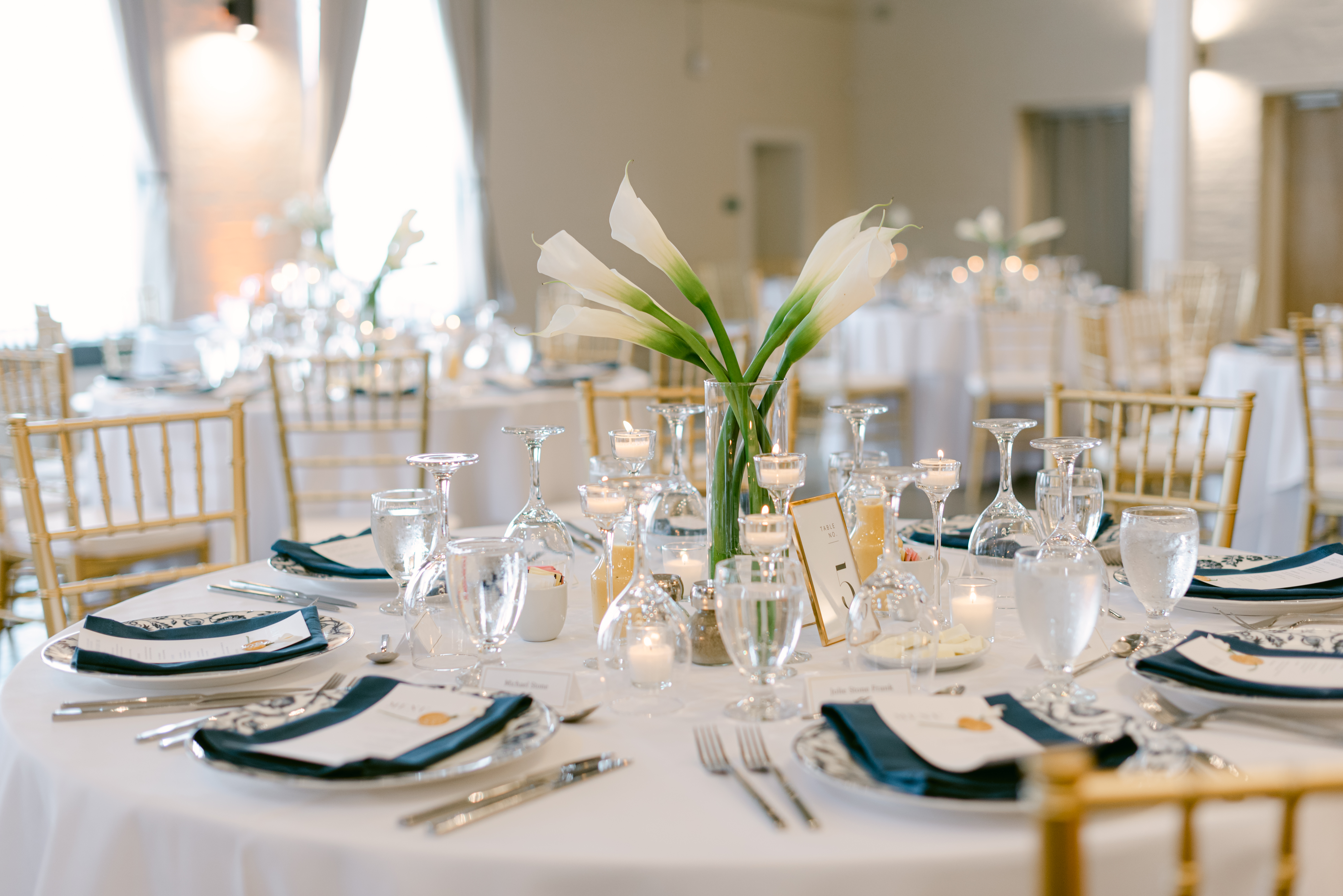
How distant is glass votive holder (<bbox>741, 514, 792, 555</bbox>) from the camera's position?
4.01 feet

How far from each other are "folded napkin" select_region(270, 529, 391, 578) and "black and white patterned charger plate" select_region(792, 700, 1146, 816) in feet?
2.77

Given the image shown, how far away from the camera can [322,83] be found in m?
8.26

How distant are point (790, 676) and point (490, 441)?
8.05ft

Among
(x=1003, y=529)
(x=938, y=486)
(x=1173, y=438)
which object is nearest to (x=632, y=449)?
(x=938, y=486)

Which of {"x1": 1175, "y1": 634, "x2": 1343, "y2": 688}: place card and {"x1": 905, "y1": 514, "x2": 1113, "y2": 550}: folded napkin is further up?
{"x1": 905, "y1": 514, "x2": 1113, "y2": 550}: folded napkin

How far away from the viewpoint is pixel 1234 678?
1.20m

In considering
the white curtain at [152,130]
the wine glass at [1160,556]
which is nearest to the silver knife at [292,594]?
the wine glass at [1160,556]

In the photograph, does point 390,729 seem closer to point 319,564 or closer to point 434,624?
point 434,624

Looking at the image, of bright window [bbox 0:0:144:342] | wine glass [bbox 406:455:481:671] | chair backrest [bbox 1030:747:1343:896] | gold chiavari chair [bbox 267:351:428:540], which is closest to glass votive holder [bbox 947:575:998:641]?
wine glass [bbox 406:455:481:671]

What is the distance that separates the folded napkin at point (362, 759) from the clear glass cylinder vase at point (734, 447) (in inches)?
15.9

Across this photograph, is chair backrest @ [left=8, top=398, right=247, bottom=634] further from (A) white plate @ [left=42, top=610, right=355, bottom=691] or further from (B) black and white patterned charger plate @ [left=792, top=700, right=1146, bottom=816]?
(B) black and white patterned charger plate @ [left=792, top=700, right=1146, bottom=816]

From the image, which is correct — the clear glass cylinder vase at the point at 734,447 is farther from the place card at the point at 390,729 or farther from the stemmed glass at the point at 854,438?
the place card at the point at 390,729

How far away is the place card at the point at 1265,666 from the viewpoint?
3.94 ft

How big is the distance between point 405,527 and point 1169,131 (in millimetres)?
8792
